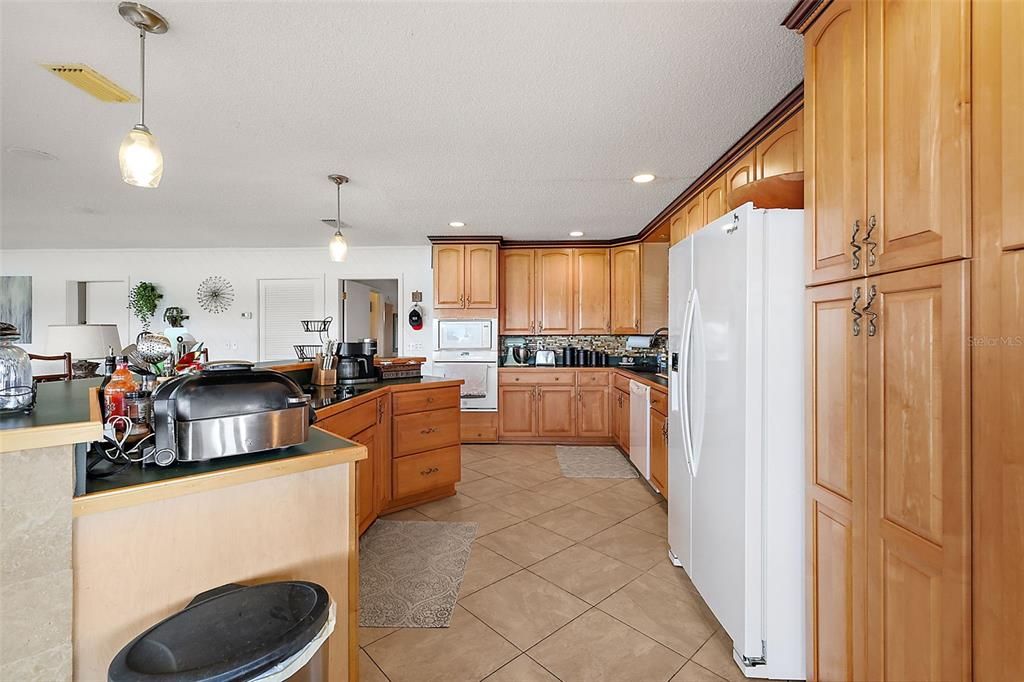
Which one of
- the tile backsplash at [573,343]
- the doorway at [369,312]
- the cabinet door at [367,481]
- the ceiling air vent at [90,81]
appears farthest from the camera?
the doorway at [369,312]

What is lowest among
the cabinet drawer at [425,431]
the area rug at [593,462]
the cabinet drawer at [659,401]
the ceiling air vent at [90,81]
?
the area rug at [593,462]

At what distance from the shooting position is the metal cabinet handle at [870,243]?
1.16 metres

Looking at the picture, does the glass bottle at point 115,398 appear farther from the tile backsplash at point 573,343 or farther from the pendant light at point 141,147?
the tile backsplash at point 573,343

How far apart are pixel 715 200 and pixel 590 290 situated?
2.36 metres

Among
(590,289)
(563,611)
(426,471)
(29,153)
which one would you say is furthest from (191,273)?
(563,611)

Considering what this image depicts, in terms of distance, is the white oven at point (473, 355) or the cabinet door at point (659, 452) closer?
the cabinet door at point (659, 452)

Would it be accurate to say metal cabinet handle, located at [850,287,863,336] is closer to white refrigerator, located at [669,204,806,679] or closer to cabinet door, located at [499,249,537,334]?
white refrigerator, located at [669,204,806,679]

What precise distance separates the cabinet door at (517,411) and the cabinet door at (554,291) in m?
0.77

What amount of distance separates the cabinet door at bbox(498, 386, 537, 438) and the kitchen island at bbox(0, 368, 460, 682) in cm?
362

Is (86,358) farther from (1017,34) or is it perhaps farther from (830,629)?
(1017,34)

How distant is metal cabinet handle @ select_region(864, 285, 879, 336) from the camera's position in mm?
1158

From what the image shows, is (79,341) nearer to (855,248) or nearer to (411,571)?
(411,571)

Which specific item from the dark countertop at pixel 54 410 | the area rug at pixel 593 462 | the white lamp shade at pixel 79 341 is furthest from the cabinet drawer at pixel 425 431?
the white lamp shade at pixel 79 341

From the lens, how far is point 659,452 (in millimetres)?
3217
